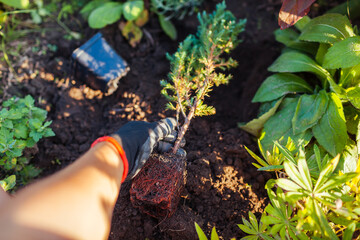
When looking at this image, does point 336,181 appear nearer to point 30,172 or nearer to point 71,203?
point 71,203

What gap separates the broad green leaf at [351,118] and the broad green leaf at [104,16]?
2.37 m

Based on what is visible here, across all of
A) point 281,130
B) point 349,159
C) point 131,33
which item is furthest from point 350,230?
point 131,33

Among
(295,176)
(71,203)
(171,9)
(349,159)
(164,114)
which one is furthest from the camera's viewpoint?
(171,9)

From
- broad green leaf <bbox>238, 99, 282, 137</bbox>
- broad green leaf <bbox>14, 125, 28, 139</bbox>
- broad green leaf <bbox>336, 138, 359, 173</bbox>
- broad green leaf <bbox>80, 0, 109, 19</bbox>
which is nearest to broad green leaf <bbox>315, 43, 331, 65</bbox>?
broad green leaf <bbox>238, 99, 282, 137</bbox>

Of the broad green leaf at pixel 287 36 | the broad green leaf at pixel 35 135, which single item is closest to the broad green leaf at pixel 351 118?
the broad green leaf at pixel 287 36

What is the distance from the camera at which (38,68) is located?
2.74 m

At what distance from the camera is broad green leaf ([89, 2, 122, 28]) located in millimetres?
2698

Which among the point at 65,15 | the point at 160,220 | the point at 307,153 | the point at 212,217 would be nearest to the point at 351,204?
the point at 307,153

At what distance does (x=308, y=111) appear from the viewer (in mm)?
2227

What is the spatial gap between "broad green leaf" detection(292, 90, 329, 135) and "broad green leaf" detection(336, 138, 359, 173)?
33 cm

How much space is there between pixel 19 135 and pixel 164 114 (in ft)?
3.99

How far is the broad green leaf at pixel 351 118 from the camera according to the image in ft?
7.09

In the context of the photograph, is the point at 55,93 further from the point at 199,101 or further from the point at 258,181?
the point at 258,181

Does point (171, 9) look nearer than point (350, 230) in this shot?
No
